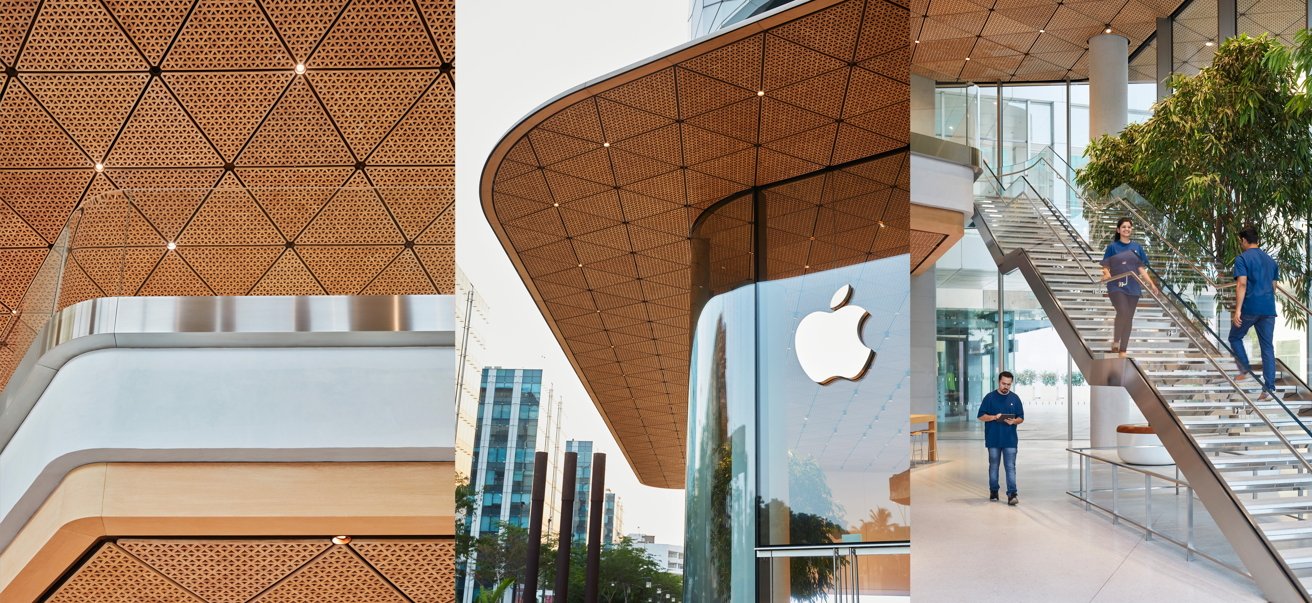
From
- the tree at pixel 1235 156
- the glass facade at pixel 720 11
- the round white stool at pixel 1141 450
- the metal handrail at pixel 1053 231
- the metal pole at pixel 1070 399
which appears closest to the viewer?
the glass facade at pixel 720 11

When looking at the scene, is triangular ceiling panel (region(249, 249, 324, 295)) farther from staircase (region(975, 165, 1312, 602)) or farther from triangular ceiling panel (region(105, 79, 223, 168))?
staircase (region(975, 165, 1312, 602))

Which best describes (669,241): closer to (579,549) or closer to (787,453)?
(787,453)

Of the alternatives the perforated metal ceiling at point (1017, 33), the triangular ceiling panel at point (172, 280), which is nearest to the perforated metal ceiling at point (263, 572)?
the triangular ceiling panel at point (172, 280)

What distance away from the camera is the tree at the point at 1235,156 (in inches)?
271

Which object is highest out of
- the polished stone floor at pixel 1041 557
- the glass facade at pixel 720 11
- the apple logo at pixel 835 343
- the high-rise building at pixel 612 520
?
the glass facade at pixel 720 11

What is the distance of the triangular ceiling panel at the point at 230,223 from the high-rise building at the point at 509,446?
204cm

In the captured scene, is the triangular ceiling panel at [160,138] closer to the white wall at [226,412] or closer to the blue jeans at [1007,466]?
the white wall at [226,412]

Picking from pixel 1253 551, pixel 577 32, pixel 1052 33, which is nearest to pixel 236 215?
pixel 577 32

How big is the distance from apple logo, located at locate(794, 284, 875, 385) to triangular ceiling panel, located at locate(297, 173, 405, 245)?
6.61ft

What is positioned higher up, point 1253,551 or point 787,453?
point 787,453

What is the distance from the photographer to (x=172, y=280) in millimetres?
2795

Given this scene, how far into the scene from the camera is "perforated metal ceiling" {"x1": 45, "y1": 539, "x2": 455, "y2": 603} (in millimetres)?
3230

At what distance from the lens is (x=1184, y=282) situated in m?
7.33

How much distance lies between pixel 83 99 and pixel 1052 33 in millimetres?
11426
